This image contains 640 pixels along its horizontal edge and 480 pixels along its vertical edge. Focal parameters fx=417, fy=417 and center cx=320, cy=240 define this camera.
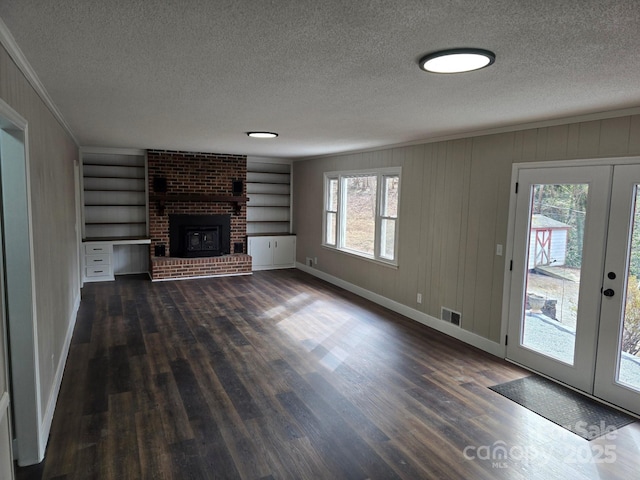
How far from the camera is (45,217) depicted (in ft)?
10.0

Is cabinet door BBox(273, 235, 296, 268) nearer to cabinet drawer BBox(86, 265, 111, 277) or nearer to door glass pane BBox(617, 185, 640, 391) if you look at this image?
cabinet drawer BBox(86, 265, 111, 277)

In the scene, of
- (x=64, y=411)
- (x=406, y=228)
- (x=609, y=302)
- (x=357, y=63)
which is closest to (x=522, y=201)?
(x=609, y=302)

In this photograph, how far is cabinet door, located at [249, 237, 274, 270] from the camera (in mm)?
8711

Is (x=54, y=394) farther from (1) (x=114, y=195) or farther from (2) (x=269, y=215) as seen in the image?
(2) (x=269, y=215)

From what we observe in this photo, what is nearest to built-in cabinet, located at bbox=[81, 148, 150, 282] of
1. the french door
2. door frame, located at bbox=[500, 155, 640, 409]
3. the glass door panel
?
door frame, located at bbox=[500, 155, 640, 409]

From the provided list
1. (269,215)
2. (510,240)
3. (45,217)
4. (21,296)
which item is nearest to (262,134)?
(45,217)

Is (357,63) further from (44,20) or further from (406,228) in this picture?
(406,228)

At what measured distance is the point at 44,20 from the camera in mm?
1763

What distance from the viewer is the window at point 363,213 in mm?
6074

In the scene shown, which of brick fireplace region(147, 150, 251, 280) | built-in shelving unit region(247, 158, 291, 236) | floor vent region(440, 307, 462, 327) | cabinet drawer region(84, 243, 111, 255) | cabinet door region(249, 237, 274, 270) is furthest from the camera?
built-in shelving unit region(247, 158, 291, 236)

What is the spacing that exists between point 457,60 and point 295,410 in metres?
2.62

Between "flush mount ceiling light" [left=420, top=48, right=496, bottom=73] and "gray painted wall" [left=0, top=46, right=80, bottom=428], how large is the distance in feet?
6.71

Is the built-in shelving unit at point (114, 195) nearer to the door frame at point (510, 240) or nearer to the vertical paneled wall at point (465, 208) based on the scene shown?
the vertical paneled wall at point (465, 208)

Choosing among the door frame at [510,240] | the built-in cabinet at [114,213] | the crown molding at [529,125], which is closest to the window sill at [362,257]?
the crown molding at [529,125]
